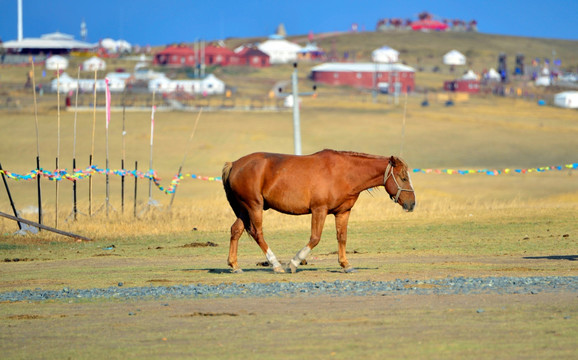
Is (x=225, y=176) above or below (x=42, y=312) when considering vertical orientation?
above

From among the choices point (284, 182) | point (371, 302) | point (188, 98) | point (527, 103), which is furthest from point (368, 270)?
point (527, 103)

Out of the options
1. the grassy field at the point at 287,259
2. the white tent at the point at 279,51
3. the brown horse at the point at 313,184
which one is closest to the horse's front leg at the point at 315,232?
the brown horse at the point at 313,184

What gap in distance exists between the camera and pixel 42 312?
1281 centimetres

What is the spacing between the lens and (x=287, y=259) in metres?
19.5

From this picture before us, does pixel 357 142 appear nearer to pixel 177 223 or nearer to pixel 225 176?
pixel 177 223

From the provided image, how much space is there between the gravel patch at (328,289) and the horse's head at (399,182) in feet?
6.37

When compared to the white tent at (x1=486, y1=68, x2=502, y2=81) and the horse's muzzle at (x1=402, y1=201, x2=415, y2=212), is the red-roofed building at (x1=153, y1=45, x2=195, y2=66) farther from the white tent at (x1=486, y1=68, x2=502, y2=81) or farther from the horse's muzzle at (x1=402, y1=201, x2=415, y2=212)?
the horse's muzzle at (x1=402, y1=201, x2=415, y2=212)

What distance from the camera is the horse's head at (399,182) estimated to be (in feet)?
53.5

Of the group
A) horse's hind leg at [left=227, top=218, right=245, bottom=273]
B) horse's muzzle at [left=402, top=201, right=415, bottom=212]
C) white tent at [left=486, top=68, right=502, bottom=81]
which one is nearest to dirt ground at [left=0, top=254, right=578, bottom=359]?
horse's hind leg at [left=227, top=218, right=245, bottom=273]

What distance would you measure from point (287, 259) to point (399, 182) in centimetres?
402

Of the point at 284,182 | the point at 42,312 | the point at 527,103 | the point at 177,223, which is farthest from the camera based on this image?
the point at 527,103

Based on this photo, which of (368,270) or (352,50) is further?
(352,50)

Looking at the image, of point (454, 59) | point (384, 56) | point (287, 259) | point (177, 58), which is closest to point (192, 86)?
point (177, 58)

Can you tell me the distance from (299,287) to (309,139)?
50786 mm
